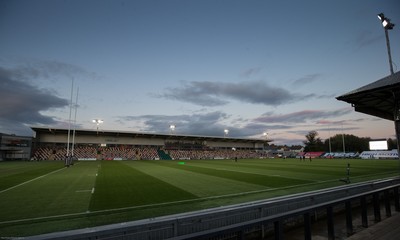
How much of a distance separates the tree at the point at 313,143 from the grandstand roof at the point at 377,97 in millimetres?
123853

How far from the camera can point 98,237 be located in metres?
3.56

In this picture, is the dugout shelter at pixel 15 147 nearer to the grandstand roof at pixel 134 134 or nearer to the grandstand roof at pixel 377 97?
the grandstand roof at pixel 134 134

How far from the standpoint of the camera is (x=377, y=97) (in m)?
10.3

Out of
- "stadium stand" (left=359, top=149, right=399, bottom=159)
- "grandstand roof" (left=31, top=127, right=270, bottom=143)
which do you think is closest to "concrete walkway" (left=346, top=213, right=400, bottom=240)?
"grandstand roof" (left=31, top=127, right=270, bottom=143)

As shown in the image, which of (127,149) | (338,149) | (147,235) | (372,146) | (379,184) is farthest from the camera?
(338,149)

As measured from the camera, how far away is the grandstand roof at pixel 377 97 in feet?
28.6

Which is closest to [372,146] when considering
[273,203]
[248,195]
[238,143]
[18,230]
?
[238,143]

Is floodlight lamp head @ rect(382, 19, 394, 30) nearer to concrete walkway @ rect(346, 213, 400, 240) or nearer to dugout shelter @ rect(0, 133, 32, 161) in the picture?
concrete walkway @ rect(346, 213, 400, 240)

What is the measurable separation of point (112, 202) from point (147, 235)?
25.1 ft

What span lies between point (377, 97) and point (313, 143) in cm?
13823

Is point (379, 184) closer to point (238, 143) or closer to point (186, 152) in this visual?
point (186, 152)

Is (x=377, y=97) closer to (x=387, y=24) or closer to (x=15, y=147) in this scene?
(x=387, y=24)

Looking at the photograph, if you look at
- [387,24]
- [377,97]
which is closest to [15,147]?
[377,97]

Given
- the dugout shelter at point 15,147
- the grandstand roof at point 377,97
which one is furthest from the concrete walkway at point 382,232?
the dugout shelter at point 15,147
